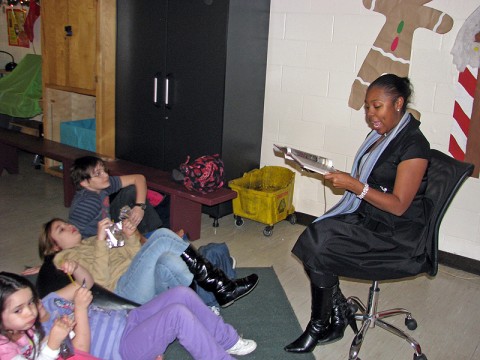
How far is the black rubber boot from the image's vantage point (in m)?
2.65

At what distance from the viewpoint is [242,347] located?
249 cm

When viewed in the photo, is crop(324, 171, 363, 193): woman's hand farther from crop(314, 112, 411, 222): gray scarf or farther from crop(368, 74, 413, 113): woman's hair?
crop(368, 74, 413, 113): woman's hair

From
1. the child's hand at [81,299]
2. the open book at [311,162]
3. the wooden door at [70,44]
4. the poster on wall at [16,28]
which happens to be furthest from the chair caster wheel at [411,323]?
the poster on wall at [16,28]

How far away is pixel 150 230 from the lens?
142 inches

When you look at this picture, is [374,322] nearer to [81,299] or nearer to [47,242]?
[81,299]

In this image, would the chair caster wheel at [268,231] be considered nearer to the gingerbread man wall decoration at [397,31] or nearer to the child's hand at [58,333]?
the gingerbread man wall decoration at [397,31]

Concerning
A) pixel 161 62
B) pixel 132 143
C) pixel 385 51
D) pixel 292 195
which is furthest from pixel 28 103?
pixel 385 51

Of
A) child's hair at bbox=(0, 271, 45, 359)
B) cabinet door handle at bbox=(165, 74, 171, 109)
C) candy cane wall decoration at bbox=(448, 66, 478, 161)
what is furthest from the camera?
cabinet door handle at bbox=(165, 74, 171, 109)

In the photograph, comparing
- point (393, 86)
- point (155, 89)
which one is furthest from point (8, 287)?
point (155, 89)

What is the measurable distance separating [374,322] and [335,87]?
1903mm

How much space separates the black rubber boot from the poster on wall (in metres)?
5.20

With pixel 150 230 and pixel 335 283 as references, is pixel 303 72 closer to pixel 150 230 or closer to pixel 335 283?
pixel 150 230

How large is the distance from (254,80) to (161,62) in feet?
2.46

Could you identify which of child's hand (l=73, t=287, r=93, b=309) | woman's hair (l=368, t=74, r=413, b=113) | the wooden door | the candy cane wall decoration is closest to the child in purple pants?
child's hand (l=73, t=287, r=93, b=309)
